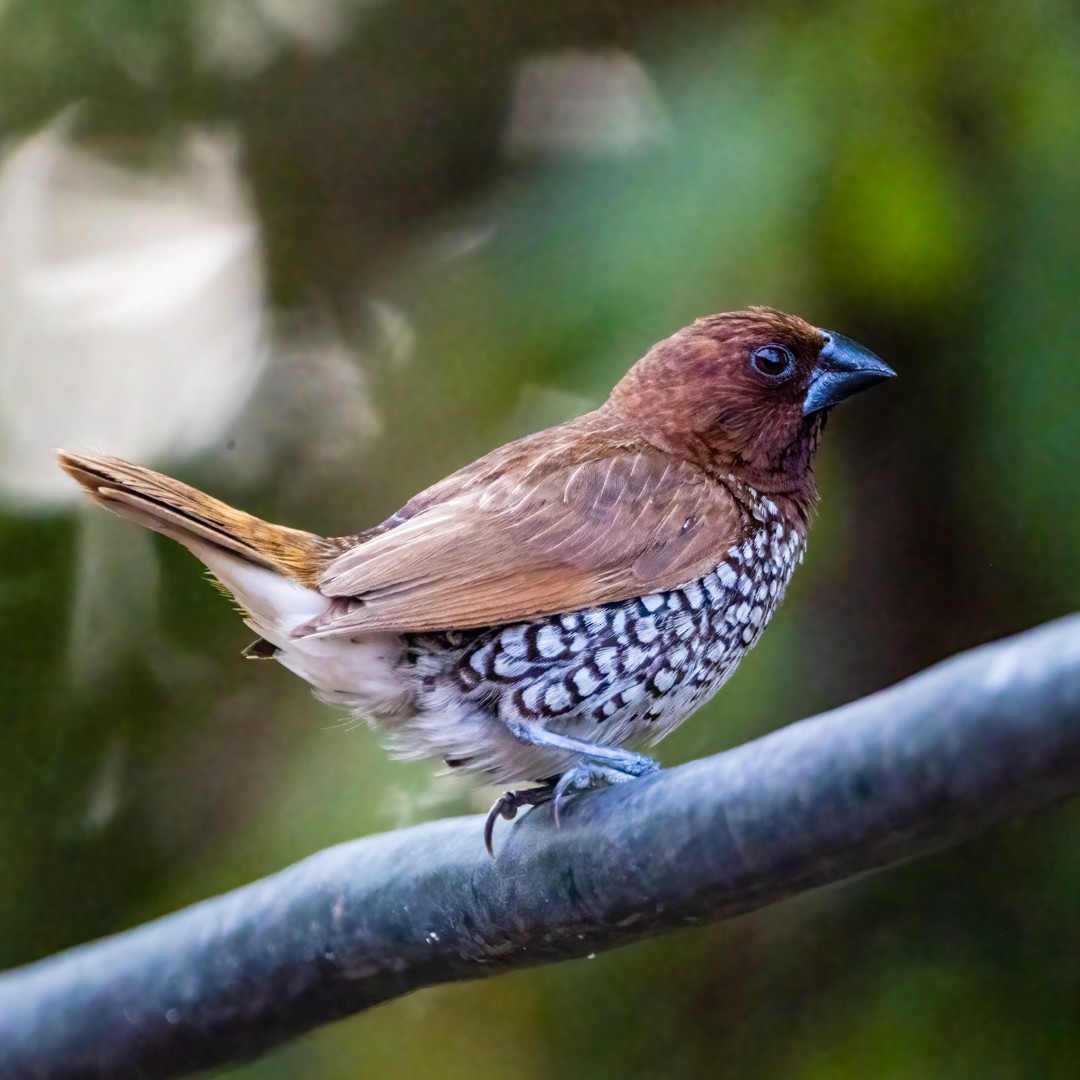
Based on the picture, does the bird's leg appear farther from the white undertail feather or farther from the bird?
the white undertail feather

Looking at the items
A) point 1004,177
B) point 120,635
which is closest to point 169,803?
point 120,635

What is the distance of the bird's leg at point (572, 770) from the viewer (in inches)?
89.7

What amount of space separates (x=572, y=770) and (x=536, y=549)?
16.2 inches

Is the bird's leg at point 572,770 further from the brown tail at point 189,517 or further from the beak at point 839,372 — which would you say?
the beak at point 839,372

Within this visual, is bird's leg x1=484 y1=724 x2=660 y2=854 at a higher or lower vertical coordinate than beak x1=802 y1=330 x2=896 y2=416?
lower

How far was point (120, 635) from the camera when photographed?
360cm

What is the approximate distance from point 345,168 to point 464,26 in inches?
17.8

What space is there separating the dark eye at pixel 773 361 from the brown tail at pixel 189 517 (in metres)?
0.82

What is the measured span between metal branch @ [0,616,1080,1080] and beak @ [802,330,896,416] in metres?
1.10

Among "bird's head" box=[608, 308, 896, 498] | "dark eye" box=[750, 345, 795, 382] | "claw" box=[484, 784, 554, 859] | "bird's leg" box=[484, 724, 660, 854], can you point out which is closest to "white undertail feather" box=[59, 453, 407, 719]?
"bird's leg" box=[484, 724, 660, 854]

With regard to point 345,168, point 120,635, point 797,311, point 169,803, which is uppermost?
point 345,168

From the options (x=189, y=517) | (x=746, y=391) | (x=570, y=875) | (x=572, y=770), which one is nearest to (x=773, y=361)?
(x=746, y=391)

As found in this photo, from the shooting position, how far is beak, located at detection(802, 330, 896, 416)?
2.90m

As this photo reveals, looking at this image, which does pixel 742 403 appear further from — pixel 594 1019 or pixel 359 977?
pixel 359 977
